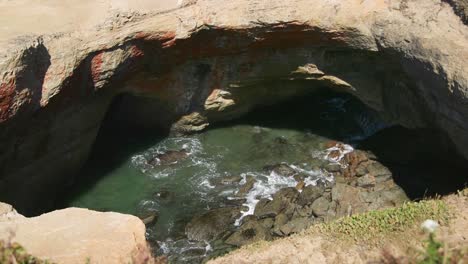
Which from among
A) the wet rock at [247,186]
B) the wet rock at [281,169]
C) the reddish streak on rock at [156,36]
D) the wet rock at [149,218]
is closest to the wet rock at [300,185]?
the wet rock at [281,169]

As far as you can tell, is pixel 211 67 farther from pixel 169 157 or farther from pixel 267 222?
pixel 267 222

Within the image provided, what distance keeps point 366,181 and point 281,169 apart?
203cm

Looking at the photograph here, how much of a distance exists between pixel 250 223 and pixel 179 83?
4.19m

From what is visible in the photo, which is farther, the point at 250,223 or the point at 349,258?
the point at 250,223

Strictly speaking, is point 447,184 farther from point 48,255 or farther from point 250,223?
point 48,255

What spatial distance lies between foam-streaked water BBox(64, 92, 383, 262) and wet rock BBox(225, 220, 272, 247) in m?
0.56

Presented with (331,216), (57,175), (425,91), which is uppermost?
(425,91)

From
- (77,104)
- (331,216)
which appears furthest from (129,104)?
(331,216)

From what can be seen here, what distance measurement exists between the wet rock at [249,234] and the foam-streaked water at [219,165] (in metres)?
0.56

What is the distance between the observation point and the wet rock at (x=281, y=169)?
41.8ft

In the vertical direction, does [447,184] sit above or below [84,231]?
below

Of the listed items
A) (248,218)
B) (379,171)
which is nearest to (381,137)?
(379,171)

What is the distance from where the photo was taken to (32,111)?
1021 cm

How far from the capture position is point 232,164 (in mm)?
13219
